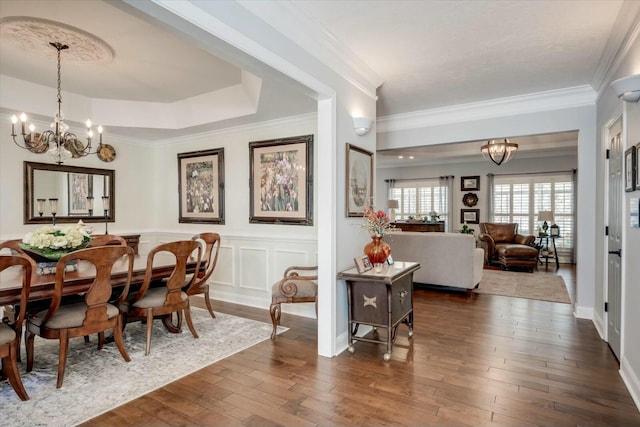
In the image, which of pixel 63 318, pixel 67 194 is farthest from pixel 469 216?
pixel 63 318

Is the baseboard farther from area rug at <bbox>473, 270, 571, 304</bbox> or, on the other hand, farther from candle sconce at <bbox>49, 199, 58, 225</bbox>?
candle sconce at <bbox>49, 199, 58, 225</bbox>

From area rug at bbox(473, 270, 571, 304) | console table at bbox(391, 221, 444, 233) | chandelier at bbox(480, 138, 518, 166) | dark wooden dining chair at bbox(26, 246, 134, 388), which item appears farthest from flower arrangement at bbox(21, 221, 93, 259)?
console table at bbox(391, 221, 444, 233)

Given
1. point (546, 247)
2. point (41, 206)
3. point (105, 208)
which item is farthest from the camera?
point (546, 247)

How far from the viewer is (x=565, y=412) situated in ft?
7.44

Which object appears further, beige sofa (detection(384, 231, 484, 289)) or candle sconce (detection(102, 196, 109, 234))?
beige sofa (detection(384, 231, 484, 289))

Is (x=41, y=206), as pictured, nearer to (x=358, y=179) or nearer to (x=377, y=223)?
(x=358, y=179)

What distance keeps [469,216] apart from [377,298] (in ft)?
25.2

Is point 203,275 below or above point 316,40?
below

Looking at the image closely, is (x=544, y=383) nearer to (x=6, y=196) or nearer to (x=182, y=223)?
(x=182, y=223)

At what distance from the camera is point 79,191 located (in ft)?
16.7

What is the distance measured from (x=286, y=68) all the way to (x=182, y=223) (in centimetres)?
388

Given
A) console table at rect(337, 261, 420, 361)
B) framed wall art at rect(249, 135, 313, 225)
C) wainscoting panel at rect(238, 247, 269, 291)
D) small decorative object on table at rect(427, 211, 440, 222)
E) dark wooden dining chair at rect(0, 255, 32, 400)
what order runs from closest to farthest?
dark wooden dining chair at rect(0, 255, 32, 400)
console table at rect(337, 261, 420, 361)
framed wall art at rect(249, 135, 313, 225)
wainscoting panel at rect(238, 247, 269, 291)
small decorative object on table at rect(427, 211, 440, 222)

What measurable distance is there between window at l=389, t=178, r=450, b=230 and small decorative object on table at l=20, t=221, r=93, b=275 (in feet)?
28.3

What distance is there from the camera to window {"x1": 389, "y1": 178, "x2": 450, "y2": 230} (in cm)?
1017
